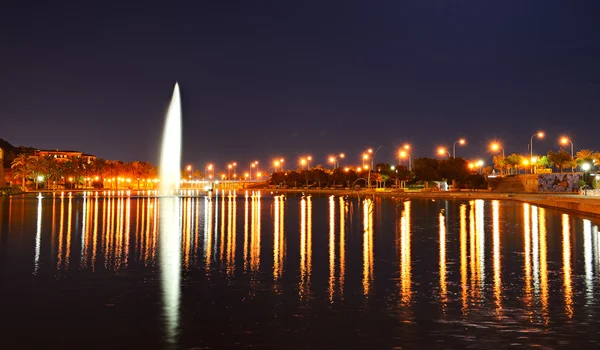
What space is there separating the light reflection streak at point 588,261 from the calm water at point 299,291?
0.20 ft

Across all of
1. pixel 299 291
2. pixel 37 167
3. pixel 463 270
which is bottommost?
pixel 299 291

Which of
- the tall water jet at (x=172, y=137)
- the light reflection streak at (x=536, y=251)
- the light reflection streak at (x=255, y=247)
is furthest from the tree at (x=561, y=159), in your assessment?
the light reflection streak at (x=255, y=247)

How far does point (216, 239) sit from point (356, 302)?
1349cm

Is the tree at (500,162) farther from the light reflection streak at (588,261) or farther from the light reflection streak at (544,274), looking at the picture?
the light reflection streak at (544,274)

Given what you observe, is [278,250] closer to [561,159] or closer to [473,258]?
[473,258]

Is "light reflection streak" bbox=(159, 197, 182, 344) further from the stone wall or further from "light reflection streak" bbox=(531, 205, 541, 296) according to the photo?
the stone wall

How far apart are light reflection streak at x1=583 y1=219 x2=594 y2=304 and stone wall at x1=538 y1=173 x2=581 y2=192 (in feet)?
241

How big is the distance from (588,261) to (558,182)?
3551 inches

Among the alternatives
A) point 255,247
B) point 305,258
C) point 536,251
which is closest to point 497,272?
point 536,251

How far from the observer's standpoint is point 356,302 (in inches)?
487

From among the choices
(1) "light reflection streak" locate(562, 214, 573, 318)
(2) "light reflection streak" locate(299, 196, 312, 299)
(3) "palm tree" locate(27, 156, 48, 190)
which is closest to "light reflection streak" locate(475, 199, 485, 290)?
(1) "light reflection streak" locate(562, 214, 573, 318)

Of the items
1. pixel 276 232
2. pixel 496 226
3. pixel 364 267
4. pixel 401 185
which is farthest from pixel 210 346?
pixel 401 185

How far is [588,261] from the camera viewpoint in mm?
18156

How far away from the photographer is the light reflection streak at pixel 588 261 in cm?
1306
